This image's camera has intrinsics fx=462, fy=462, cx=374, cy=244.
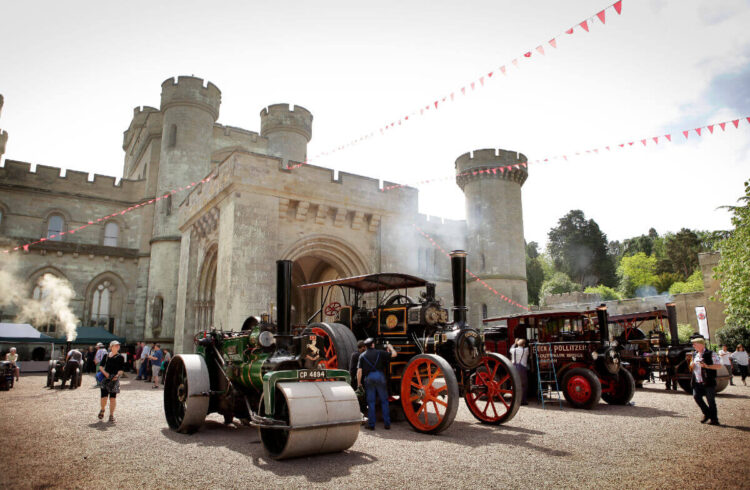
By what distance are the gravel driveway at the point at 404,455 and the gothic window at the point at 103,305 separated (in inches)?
585

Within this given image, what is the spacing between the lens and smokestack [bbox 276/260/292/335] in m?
5.86

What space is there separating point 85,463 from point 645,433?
270 inches

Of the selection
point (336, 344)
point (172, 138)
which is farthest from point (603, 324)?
point (172, 138)

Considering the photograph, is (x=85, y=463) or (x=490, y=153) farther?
(x=490, y=153)

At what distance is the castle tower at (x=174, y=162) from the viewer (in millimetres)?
20281

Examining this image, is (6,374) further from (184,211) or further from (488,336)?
(488,336)

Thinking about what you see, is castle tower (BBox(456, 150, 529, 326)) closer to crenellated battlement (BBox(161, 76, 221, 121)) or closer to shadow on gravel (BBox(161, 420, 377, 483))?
crenellated battlement (BBox(161, 76, 221, 121))

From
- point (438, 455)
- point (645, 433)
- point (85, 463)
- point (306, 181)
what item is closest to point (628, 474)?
point (438, 455)

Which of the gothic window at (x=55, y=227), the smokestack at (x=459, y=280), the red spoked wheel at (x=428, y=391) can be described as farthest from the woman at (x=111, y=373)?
the gothic window at (x=55, y=227)

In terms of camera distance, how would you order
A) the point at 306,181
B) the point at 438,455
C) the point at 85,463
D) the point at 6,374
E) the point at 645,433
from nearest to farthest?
the point at 85,463 < the point at 438,455 < the point at 645,433 < the point at 6,374 < the point at 306,181

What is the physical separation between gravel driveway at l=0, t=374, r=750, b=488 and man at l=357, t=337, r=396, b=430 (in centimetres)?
25

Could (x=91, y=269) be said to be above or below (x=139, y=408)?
above

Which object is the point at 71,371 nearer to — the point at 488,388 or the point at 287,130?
the point at 488,388

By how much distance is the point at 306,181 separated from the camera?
14734 mm
